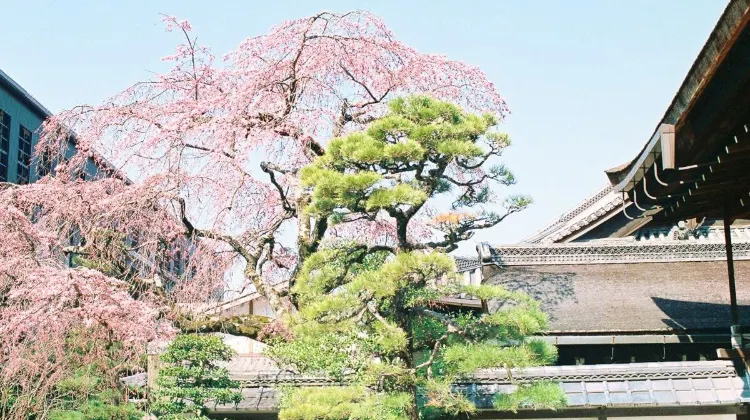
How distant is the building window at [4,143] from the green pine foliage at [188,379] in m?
6.48

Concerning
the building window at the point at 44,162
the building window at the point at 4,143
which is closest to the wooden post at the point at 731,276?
the building window at the point at 44,162

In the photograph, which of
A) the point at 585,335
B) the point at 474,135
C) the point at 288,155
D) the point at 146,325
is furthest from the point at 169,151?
the point at 585,335

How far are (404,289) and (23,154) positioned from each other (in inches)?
392

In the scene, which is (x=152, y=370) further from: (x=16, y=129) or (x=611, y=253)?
(x=16, y=129)

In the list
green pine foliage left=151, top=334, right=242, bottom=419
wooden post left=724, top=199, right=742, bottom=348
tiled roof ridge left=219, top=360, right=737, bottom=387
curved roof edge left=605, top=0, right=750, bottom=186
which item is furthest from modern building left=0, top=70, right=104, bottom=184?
curved roof edge left=605, top=0, right=750, bottom=186

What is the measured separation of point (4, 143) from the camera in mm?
14875

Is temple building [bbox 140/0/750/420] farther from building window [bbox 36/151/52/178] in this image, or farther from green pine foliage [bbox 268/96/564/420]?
building window [bbox 36/151/52/178]

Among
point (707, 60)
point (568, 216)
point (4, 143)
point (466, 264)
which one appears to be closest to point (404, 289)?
point (707, 60)

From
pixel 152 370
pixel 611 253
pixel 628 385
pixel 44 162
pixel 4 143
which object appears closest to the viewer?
pixel 152 370

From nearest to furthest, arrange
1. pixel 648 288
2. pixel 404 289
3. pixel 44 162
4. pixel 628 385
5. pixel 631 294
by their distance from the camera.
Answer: pixel 404 289
pixel 628 385
pixel 631 294
pixel 648 288
pixel 44 162

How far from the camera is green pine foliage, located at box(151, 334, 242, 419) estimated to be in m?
10.0

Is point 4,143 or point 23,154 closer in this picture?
point 4,143

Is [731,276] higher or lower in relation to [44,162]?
lower

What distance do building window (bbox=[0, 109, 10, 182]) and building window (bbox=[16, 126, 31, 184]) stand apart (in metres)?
0.38
